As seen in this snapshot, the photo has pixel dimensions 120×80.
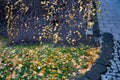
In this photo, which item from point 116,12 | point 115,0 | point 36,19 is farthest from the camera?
point 115,0

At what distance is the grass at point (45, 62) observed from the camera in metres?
5.37

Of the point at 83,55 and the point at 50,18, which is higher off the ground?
the point at 50,18

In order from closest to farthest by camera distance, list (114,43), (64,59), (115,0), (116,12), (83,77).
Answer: (83,77), (64,59), (114,43), (116,12), (115,0)

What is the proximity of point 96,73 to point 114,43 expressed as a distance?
5.64ft

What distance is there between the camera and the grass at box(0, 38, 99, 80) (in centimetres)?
537

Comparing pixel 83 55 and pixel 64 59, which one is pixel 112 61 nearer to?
pixel 83 55

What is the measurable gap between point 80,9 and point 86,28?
1.96 feet

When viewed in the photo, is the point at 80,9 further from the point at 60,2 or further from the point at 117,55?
the point at 117,55

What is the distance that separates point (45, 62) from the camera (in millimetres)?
5777

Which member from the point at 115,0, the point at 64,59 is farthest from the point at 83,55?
the point at 115,0

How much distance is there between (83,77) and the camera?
5.28 m

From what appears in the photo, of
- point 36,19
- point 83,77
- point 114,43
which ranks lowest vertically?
point 83,77

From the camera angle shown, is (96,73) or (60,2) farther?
(60,2)

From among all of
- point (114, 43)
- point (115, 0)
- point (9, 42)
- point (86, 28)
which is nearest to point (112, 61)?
point (114, 43)
